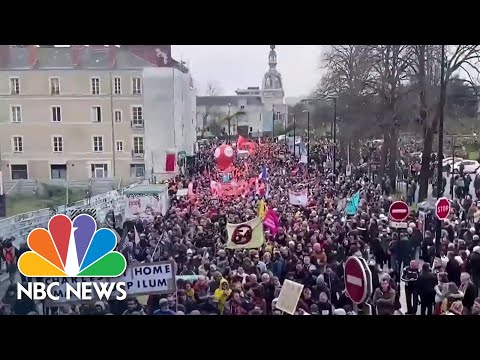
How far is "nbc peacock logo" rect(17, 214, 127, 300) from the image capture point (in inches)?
243

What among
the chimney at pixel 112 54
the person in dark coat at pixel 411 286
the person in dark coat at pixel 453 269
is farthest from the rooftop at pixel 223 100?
Answer: the person in dark coat at pixel 453 269

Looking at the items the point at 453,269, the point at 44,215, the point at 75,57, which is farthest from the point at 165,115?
the point at 453,269

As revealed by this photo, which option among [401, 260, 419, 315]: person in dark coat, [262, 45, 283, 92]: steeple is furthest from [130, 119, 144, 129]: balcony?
[401, 260, 419, 315]: person in dark coat

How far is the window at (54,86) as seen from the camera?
6207 mm

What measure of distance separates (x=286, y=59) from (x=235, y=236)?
4.70 feet

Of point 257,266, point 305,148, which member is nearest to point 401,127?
point 305,148

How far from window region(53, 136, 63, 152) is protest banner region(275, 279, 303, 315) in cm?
203

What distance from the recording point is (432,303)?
6.25m

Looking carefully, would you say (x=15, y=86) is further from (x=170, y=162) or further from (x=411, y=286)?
(x=411, y=286)

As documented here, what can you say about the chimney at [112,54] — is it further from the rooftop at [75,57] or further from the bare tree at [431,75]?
the bare tree at [431,75]

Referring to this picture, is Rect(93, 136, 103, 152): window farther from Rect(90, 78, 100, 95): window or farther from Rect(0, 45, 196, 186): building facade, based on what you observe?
Rect(90, 78, 100, 95): window

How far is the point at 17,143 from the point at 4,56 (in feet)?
2.19

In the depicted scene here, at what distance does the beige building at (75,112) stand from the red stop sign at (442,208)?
2.32 metres
